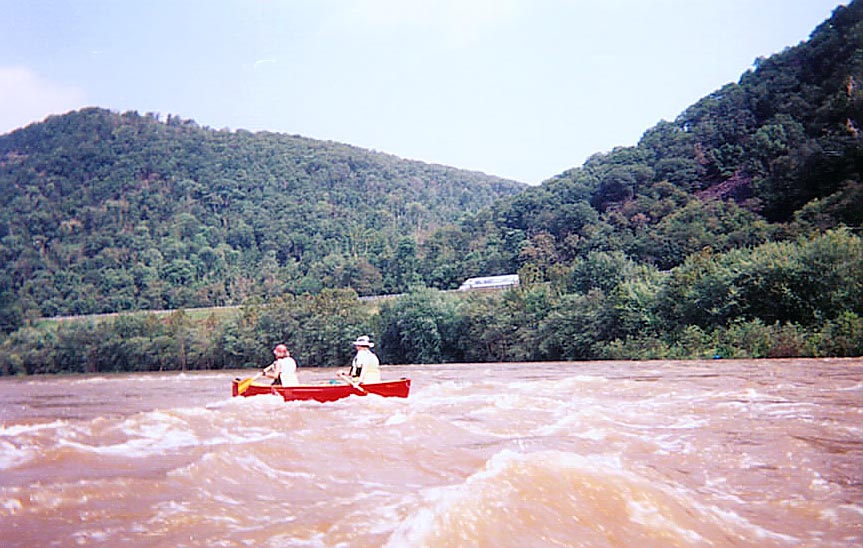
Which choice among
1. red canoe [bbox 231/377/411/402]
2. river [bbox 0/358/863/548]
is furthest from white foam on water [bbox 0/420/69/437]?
red canoe [bbox 231/377/411/402]

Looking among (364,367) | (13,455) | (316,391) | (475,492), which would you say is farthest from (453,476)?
(364,367)

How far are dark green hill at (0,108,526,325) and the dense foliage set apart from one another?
27 cm

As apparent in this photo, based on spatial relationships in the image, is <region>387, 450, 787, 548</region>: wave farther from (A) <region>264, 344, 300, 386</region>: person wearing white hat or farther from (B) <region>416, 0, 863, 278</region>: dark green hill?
(B) <region>416, 0, 863, 278</region>: dark green hill

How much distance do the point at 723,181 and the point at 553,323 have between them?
75.9 ft

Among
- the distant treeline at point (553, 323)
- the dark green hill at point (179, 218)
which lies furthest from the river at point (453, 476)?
the dark green hill at point (179, 218)

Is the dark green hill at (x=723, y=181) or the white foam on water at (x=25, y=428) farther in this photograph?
the dark green hill at (x=723, y=181)

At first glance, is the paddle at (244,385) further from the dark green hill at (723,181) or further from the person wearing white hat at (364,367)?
the dark green hill at (723,181)

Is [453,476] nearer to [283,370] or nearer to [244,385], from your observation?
[283,370]

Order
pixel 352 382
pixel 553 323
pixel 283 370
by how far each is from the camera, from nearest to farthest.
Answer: pixel 352 382
pixel 283 370
pixel 553 323

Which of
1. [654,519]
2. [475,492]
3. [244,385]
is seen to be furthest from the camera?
[244,385]

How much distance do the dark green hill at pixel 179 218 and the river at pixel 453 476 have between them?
143 ft

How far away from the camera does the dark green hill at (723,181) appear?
3975cm

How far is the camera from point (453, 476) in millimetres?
6676

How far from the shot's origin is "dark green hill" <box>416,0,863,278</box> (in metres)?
39.8
